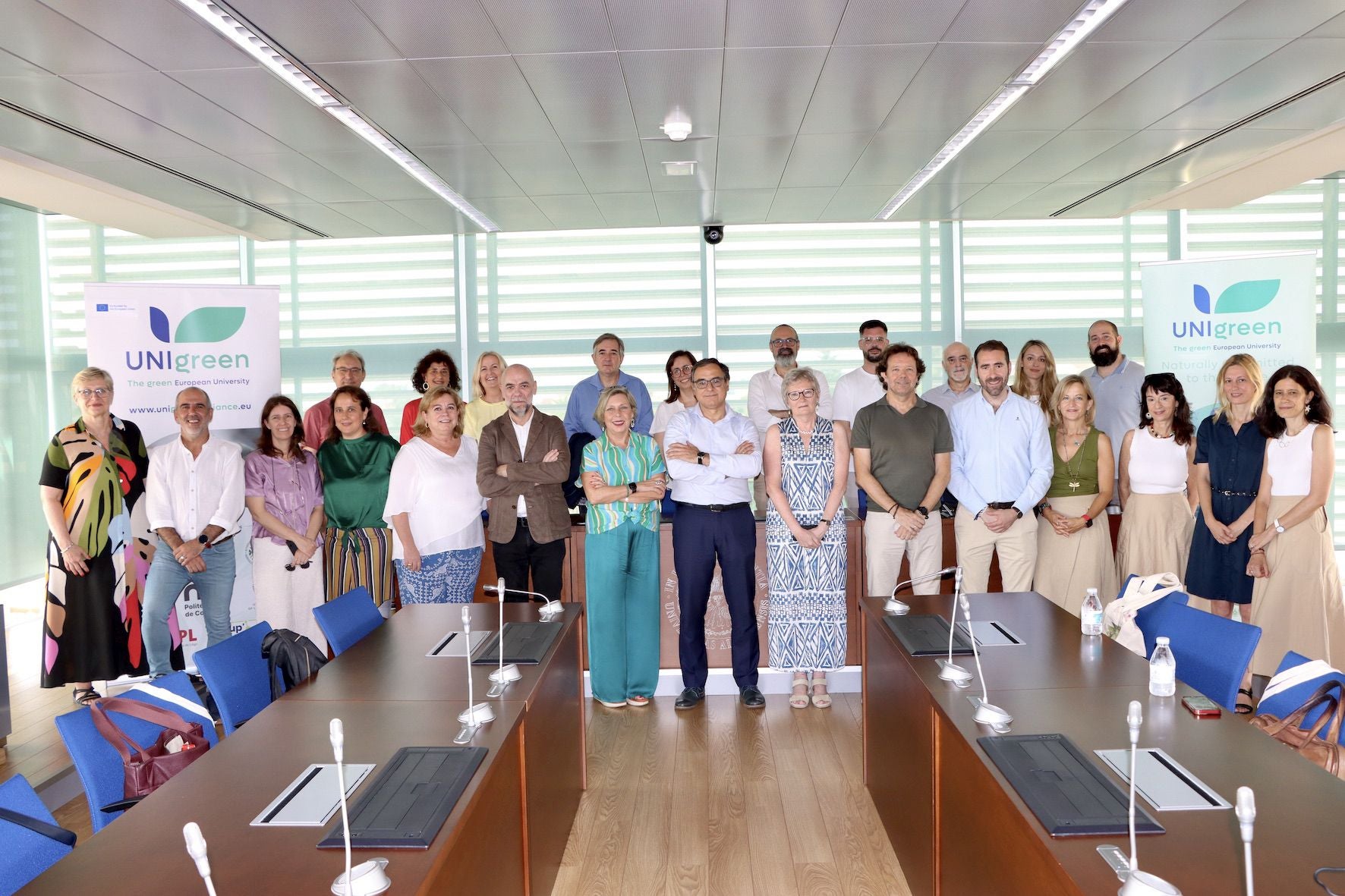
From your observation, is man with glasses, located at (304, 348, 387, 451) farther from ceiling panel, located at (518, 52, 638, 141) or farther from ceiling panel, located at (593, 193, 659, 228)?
ceiling panel, located at (593, 193, 659, 228)

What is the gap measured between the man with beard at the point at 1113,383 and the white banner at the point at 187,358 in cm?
553

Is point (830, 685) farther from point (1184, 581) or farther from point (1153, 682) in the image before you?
point (1153, 682)

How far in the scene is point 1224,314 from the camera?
20.9ft

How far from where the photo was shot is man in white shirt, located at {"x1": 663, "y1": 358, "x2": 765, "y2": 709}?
4645 millimetres

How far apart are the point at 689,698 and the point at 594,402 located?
195cm

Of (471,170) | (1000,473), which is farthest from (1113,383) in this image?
(471,170)

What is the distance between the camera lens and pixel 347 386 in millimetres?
4777

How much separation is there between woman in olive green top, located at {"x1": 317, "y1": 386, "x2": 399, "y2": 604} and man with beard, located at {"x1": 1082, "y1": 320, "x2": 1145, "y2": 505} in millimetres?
4742

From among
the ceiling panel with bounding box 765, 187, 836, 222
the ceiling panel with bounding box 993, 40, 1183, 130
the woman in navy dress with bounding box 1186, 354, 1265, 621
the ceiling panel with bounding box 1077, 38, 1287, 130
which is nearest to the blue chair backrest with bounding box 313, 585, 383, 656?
the ceiling panel with bounding box 993, 40, 1183, 130

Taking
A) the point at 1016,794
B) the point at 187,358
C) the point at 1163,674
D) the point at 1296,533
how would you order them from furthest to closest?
the point at 187,358 → the point at 1296,533 → the point at 1163,674 → the point at 1016,794

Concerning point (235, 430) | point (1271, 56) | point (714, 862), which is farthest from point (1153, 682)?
point (235, 430)

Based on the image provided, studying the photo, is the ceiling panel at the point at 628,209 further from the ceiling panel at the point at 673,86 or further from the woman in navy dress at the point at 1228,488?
the woman in navy dress at the point at 1228,488

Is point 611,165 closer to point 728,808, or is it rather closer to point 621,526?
point 621,526

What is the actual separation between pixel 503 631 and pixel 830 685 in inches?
101
